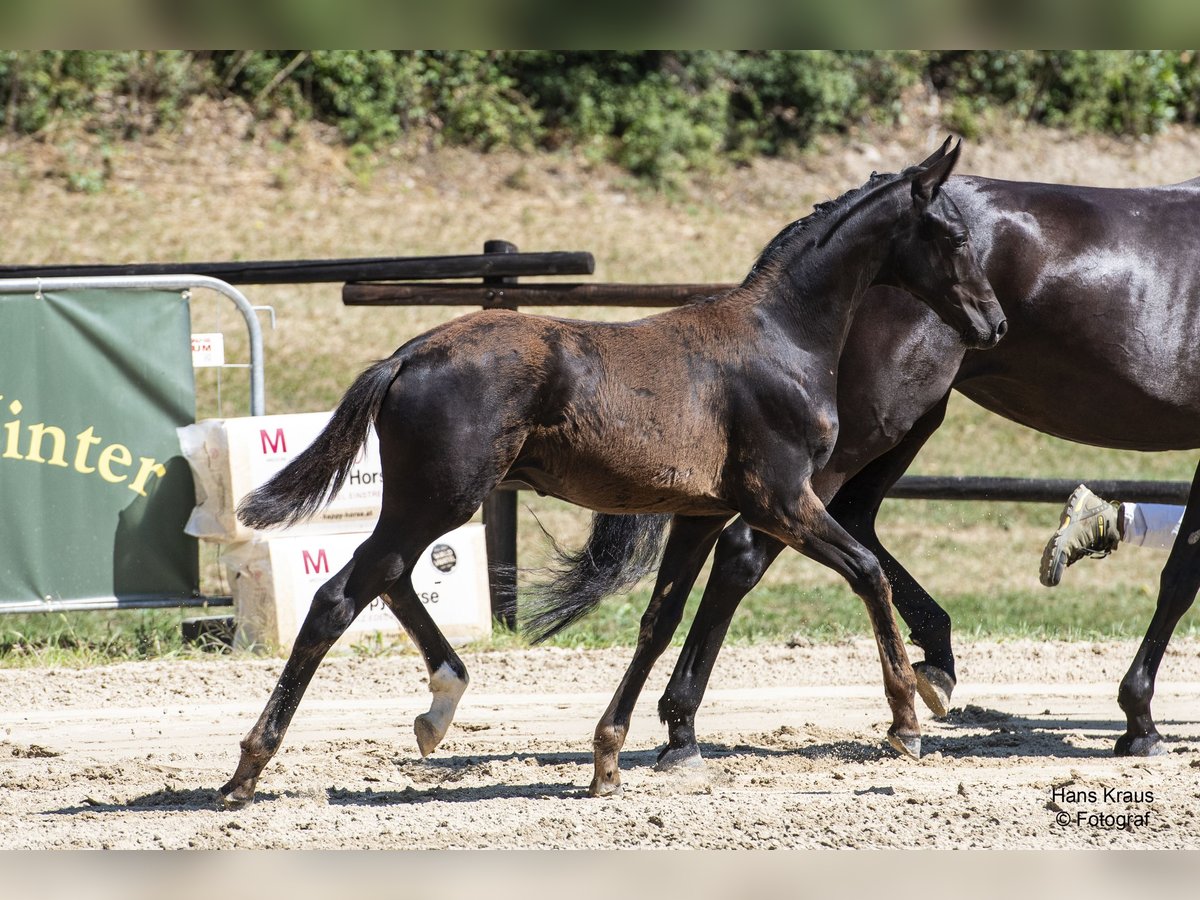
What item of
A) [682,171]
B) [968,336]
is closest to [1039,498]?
[968,336]

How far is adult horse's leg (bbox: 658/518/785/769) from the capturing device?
14.7ft

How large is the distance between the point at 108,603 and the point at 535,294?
2503mm

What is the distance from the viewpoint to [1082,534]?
18.7 ft

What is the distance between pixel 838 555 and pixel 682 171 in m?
14.8

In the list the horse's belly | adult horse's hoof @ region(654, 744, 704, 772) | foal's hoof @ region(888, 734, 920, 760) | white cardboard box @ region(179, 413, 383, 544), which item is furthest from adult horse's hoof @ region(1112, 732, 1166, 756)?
white cardboard box @ region(179, 413, 383, 544)

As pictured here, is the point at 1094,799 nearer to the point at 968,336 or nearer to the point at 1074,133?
the point at 968,336

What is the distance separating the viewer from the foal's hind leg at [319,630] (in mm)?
3715

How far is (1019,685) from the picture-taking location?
5922 mm

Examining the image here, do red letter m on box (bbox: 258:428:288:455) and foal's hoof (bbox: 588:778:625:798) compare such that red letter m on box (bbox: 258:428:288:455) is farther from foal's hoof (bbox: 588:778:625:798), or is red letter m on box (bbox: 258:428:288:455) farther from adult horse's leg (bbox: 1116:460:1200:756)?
adult horse's leg (bbox: 1116:460:1200:756)

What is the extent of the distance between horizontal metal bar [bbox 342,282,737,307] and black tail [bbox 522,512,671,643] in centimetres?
198

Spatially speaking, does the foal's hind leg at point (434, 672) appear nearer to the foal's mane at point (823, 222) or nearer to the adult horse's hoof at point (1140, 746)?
the foal's mane at point (823, 222)

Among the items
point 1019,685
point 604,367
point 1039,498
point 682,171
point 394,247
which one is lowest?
point 1019,685

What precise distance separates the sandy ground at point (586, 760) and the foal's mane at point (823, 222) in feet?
5.21

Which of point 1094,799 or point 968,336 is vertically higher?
point 968,336
